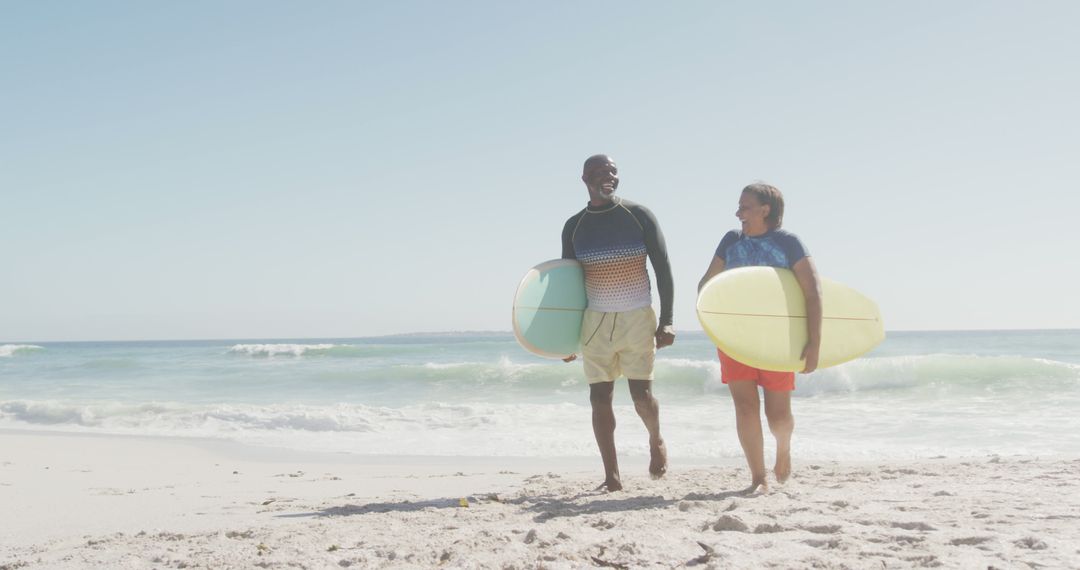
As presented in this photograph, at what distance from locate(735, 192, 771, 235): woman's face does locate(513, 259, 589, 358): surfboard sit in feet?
3.15

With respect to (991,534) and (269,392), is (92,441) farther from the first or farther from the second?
(991,534)

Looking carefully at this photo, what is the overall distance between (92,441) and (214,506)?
5.06 m

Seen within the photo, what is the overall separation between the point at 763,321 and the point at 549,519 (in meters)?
1.37

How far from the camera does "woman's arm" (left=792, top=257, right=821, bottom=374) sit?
3.67 meters

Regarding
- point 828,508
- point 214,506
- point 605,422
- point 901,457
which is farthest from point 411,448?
point 828,508

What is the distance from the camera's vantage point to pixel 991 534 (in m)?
2.74

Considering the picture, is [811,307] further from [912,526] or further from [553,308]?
[553,308]

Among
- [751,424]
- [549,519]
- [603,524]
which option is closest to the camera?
[603,524]

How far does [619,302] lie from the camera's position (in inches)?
165

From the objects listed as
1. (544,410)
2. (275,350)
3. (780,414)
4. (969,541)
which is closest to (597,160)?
(780,414)

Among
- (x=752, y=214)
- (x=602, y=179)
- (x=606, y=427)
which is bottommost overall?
(x=606, y=427)

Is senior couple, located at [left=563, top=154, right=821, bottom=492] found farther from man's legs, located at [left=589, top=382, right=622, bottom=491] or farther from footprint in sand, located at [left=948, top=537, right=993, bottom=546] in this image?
footprint in sand, located at [left=948, top=537, right=993, bottom=546]

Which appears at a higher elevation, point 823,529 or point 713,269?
point 713,269

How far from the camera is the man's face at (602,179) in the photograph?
4.18 metres
